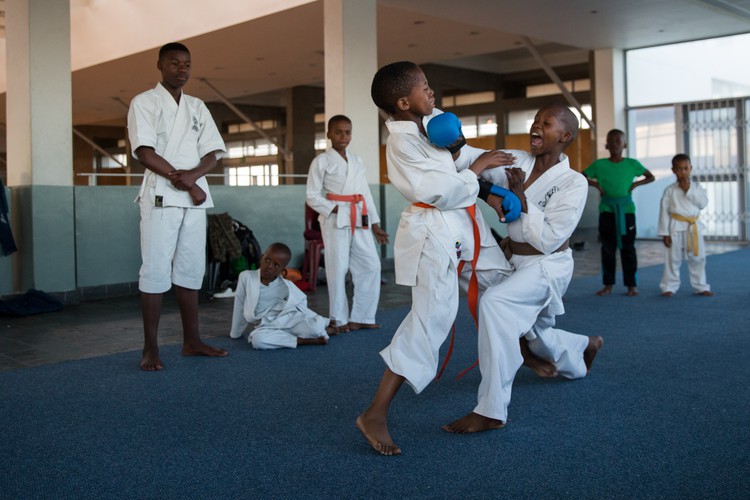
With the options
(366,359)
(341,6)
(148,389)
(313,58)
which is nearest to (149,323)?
(148,389)

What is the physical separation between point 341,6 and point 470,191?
5664 mm

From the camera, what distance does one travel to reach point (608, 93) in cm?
1230

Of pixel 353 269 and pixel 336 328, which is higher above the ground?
pixel 353 269

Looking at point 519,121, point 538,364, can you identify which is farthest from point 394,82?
point 519,121

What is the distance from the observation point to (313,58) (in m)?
12.8

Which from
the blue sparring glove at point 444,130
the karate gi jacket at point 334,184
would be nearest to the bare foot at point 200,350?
the karate gi jacket at point 334,184

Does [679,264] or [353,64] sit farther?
[353,64]

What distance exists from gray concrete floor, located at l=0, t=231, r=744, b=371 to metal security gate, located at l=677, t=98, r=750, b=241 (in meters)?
6.63

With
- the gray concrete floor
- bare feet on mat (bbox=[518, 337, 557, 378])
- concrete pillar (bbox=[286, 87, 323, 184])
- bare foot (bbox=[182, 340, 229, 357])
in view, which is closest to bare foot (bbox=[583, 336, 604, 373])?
bare feet on mat (bbox=[518, 337, 557, 378])

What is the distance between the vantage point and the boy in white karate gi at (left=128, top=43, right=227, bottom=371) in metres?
3.74

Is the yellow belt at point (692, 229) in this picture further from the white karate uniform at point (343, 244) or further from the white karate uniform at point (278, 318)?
the white karate uniform at point (278, 318)

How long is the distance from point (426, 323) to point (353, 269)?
2322 millimetres

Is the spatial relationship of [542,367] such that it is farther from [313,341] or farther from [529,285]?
[313,341]

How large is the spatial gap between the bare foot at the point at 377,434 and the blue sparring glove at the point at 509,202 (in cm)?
89
